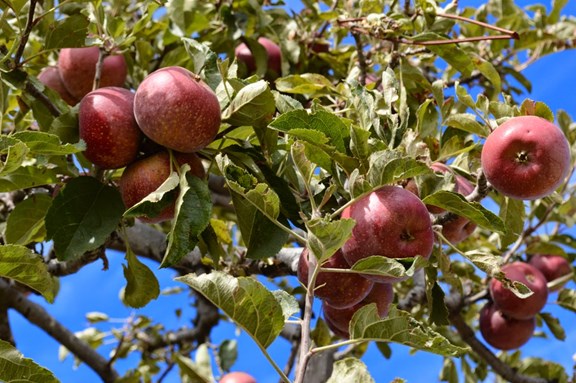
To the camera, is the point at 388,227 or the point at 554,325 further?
the point at 554,325

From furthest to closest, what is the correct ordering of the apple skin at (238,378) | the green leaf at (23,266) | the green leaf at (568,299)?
the green leaf at (568,299)
the apple skin at (238,378)
the green leaf at (23,266)

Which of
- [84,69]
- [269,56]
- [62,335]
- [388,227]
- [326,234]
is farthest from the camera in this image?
[62,335]

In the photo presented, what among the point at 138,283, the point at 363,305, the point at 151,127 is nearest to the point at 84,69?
the point at 138,283

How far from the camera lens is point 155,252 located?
228 cm

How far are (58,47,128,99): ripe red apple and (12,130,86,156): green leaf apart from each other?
89 cm

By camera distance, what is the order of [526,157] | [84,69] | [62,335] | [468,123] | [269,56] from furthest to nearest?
1. [62,335]
2. [269,56]
3. [84,69]
4. [468,123]
5. [526,157]

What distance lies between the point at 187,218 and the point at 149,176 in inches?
5.5

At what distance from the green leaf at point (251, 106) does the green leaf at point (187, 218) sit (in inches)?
5.6

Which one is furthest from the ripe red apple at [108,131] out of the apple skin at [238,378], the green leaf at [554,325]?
the green leaf at [554,325]

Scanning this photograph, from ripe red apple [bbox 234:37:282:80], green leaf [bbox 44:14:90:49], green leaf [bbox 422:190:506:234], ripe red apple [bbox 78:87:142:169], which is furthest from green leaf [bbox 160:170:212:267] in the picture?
ripe red apple [bbox 234:37:282:80]

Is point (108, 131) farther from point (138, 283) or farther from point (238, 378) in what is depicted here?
point (238, 378)

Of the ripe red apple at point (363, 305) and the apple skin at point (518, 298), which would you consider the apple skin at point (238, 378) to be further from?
the apple skin at point (518, 298)

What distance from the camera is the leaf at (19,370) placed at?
115cm

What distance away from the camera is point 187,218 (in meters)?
1.29
